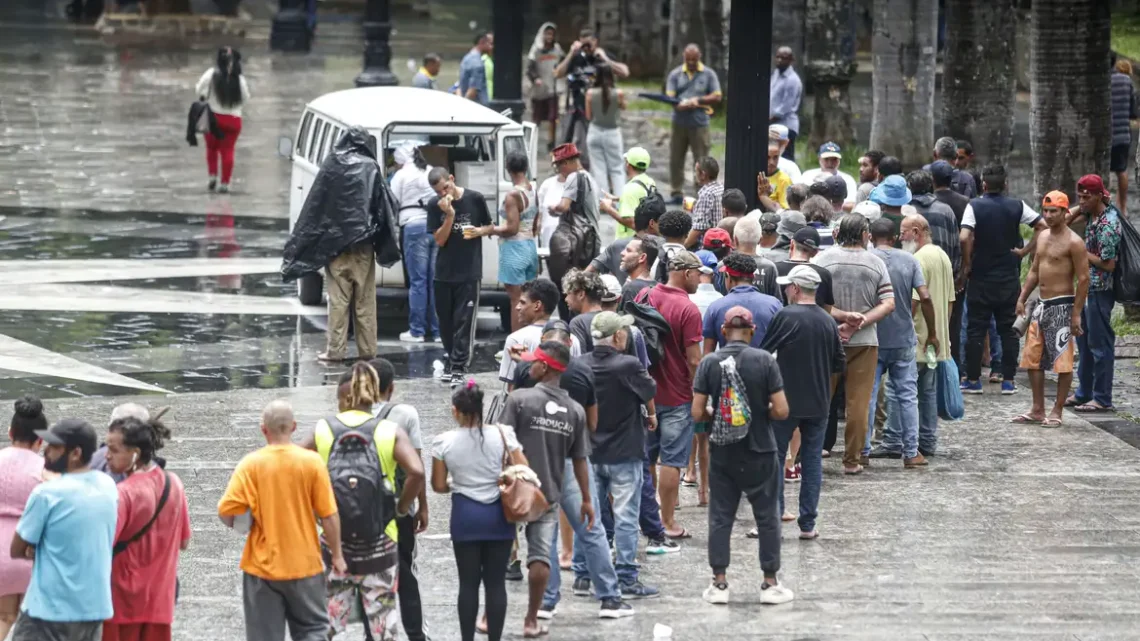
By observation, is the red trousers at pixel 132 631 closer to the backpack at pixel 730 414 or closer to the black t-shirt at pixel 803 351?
the backpack at pixel 730 414

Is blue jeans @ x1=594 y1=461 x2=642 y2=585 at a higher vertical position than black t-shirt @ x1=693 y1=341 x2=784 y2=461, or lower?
lower

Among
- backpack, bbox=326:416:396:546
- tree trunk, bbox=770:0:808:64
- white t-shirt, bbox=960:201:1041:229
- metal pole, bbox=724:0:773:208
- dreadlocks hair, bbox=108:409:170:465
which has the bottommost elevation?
backpack, bbox=326:416:396:546

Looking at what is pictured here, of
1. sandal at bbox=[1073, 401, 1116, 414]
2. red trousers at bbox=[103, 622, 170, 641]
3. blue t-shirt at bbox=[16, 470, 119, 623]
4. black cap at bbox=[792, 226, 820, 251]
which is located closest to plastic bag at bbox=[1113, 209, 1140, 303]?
sandal at bbox=[1073, 401, 1116, 414]

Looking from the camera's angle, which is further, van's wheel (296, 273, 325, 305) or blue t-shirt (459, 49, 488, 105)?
blue t-shirt (459, 49, 488, 105)

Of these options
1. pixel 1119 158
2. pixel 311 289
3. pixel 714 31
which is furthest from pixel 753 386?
pixel 714 31

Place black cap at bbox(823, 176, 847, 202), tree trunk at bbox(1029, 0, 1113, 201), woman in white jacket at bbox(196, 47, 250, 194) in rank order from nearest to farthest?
1. black cap at bbox(823, 176, 847, 202)
2. tree trunk at bbox(1029, 0, 1113, 201)
3. woman in white jacket at bbox(196, 47, 250, 194)

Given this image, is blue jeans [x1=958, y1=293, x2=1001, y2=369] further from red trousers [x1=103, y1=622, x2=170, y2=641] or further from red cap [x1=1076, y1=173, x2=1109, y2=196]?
red trousers [x1=103, y1=622, x2=170, y2=641]

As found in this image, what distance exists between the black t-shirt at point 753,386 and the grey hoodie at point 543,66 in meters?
17.0

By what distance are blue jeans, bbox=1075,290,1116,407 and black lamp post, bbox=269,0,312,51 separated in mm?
28768

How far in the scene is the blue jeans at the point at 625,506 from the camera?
970 centimetres

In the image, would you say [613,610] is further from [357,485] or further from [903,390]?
[903,390]

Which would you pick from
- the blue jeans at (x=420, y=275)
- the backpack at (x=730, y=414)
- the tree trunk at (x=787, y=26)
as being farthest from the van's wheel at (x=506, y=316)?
the tree trunk at (x=787, y=26)

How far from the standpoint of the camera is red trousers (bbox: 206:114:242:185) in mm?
23922

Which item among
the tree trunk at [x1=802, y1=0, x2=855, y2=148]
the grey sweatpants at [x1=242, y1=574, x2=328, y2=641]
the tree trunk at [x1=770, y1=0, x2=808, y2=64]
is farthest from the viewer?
the tree trunk at [x1=770, y1=0, x2=808, y2=64]
